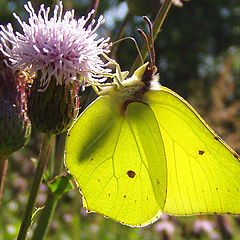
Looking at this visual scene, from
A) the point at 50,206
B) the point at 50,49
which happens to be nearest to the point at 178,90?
the point at 50,206

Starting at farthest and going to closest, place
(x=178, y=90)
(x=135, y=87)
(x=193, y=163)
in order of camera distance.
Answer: (x=178, y=90) < (x=193, y=163) < (x=135, y=87)

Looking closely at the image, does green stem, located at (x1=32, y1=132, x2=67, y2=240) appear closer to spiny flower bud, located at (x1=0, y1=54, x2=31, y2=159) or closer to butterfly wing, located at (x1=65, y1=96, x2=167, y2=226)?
butterfly wing, located at (x1=65, y1=96, x2=167, y2=226)

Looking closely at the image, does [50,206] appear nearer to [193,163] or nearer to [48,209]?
[48,209]

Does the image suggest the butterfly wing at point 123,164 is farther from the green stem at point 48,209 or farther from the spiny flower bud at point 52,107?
the spiny flower bud at point 52,107

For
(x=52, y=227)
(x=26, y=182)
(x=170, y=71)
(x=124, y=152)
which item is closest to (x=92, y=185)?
(x=124, y=152)

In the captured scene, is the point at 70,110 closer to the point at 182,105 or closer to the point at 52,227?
the point at 182,105

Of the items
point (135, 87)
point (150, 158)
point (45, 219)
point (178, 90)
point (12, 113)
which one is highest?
point (135, 87)

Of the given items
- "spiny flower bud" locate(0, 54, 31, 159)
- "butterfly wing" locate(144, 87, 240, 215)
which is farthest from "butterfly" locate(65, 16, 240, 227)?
"spiny flower bud" locate(0, 54, 31, 159)
